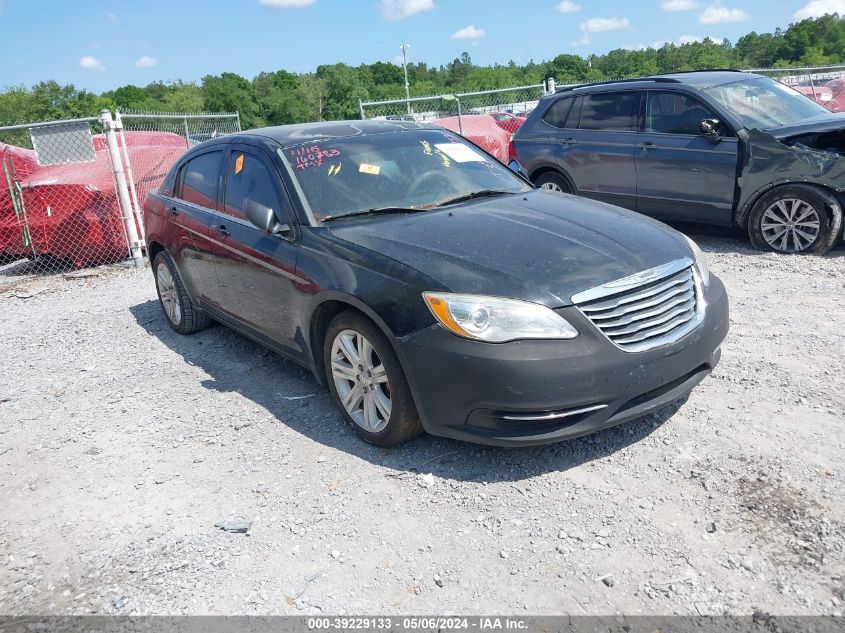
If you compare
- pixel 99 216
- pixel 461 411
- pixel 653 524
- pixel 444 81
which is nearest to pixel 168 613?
pixel 461 411

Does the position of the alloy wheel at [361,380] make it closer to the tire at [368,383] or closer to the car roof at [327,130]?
the tire at [368,383]

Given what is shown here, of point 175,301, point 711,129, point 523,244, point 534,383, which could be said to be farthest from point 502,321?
point 711,129

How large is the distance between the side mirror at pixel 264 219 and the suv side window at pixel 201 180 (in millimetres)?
1010

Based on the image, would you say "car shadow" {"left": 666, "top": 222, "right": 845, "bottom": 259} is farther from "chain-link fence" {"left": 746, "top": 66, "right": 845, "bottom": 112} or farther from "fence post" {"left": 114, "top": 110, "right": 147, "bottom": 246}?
"chain-link fence" {"left": 746, "top": 66, "right": 845, "bottom": 112}

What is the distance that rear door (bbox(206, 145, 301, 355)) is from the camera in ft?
14.1

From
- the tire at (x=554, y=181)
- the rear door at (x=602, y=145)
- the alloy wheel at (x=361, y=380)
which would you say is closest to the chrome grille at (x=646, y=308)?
the alloy wheel at (x=361, y=380)

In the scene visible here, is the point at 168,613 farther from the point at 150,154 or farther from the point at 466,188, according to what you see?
the point at 150,154

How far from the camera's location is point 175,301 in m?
6.22

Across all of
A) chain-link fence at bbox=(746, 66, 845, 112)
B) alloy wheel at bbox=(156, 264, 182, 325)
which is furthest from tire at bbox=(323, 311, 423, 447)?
chain-link fence at bbox=(746, 66, 845, 112)

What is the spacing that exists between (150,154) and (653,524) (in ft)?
31.3

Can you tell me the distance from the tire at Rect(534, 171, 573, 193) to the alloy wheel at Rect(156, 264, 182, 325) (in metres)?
4.79

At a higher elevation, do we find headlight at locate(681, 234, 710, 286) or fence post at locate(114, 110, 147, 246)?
fence post at locate(114, 110, 147, 246)

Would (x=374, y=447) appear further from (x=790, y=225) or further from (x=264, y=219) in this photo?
(x=790, y=225)

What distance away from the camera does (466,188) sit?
15.3 feet
